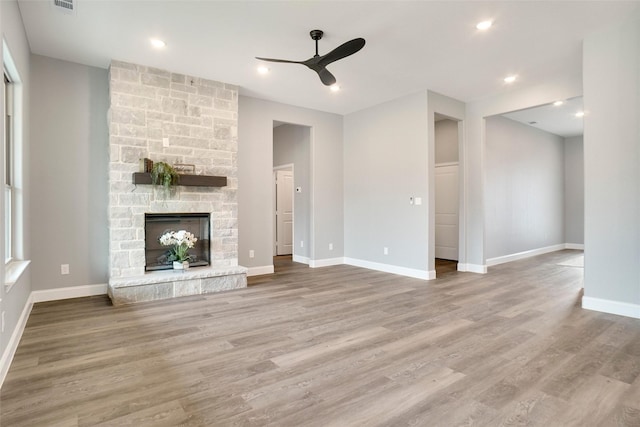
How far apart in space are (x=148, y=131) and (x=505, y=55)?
452 centimetres

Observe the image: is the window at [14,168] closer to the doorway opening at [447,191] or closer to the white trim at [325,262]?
the white trim at [325,262]

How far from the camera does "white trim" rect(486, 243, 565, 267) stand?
659 centimetres

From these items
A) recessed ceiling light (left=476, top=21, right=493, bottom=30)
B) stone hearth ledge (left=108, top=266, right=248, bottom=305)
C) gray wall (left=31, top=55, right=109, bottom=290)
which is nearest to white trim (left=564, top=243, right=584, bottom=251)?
recessed ceiling light (left=476, top=21, right=493, bottom=30)

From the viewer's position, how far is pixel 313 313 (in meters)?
3.61

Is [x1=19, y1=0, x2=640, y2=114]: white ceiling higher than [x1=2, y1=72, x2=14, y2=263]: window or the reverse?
higher

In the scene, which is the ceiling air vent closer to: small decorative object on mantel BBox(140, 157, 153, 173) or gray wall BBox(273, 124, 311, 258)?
small decorative object on mantel BBox(140, 157, 153, 173)

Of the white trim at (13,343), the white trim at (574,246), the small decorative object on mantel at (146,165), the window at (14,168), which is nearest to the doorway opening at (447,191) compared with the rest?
the white trim at (574,246)

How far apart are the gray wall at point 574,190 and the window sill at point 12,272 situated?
10.9 metres

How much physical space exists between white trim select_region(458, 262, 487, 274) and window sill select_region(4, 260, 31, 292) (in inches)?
233

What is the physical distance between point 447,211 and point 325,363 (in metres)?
5.86

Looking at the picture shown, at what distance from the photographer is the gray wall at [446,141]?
7219 millimetres

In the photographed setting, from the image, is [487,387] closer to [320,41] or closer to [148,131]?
[320,41]

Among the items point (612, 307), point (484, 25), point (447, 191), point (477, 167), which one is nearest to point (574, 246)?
point (447, 191)

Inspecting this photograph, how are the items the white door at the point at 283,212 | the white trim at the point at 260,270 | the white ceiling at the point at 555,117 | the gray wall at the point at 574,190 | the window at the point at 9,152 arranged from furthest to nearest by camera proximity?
1. the gray wall at the point at 574,190
2. the white door at the point at 283,212
3. the white ceiling at the point at 555,117
4. the white trim at the point at 260,270
5. the window at the point at 9,152
